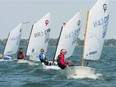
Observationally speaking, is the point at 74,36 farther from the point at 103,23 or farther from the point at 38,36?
the point at 38,36

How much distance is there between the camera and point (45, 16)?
139 feet

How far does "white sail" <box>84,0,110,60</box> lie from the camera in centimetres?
2639

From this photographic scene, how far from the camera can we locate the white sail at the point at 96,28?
2639 cm

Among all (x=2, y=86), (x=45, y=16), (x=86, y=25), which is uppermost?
(x=45, y=16)

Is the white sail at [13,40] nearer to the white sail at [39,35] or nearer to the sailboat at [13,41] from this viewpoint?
the sailboat at [13,41]

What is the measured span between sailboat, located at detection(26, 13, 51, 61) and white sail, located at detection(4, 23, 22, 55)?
19.8 feet

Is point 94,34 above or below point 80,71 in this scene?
above

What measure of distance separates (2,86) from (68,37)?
10877 mm

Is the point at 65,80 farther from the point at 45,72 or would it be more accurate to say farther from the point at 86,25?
the point at 45,72

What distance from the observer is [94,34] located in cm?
2670

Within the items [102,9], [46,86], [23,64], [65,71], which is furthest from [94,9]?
[23,64]

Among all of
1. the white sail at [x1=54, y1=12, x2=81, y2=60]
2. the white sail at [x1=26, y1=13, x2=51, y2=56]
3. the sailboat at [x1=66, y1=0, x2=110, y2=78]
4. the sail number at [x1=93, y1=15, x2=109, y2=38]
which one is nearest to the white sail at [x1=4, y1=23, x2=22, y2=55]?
the white sail at [x1=26, y1=13, x2=51, y2=56]

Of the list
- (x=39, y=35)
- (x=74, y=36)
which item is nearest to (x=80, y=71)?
(x=74, y=36)

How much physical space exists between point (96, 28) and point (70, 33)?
681cm
